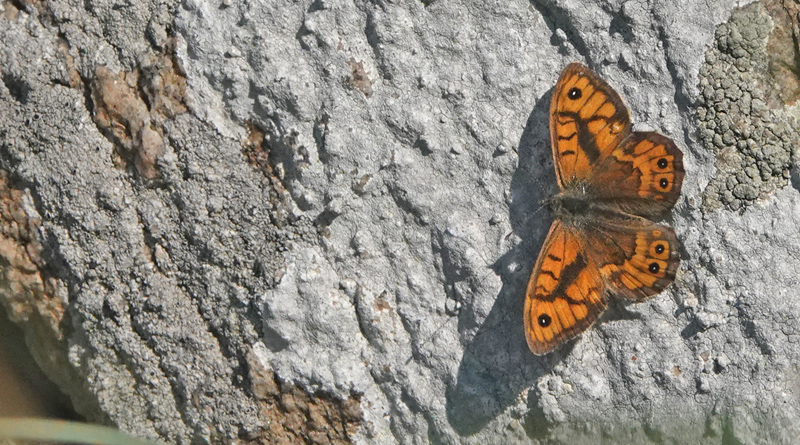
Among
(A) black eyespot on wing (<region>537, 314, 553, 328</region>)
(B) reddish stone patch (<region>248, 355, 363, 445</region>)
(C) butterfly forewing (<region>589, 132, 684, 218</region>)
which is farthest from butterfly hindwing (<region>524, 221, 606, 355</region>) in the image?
(B) reddish stone patch (<region>248, 355, 363, 445</region>)

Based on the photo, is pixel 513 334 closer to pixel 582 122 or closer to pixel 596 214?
pixel 596 214

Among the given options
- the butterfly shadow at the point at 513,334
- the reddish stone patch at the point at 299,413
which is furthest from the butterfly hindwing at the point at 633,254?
the reddish stone patch at the point at 299,413

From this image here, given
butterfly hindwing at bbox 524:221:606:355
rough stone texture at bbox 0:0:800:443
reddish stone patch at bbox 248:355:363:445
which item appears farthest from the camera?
reddish stone patch at bbox 248:355:363:445

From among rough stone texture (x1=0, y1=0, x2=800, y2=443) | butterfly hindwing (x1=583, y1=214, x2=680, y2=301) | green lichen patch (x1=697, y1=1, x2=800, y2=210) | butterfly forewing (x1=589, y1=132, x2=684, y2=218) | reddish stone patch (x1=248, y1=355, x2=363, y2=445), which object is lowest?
reddish stone patch (x1=248, y1=355, x2=363, y2=445)

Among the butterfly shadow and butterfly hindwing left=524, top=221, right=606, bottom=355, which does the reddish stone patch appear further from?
butterfly hindwing left=524, top=221, right=606, bottom=355

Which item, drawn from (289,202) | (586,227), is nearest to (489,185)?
(586,227)

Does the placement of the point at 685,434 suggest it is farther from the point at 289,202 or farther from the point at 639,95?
the point at 289,202
